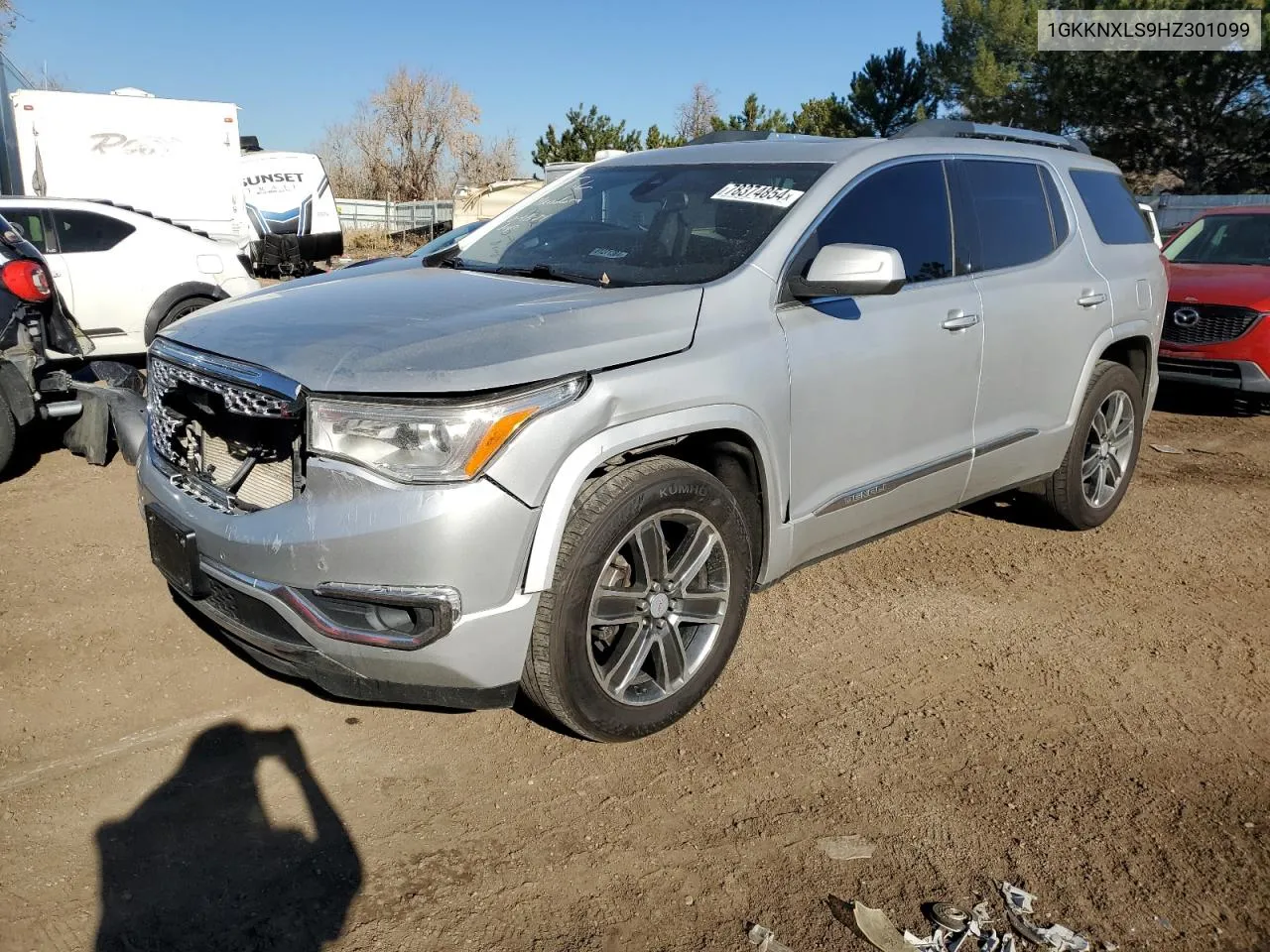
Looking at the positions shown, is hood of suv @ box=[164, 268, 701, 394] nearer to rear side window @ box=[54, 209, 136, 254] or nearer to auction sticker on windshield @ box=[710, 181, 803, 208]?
auction sticker on windshield @ box=[710, 181, 803, 208]

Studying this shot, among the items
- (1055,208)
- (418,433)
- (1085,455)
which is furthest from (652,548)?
(1085,455)

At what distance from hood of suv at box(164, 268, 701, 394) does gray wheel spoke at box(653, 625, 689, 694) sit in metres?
0.87

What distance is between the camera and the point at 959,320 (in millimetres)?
3941

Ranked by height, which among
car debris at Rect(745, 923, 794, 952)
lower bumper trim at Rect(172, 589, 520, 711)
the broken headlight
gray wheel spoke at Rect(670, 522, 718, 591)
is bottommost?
car debris at Rect(745, 923, 794, 952)

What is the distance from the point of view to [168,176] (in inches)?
637

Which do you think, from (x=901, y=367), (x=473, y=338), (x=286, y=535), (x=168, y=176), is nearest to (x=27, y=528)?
(x=286, y=535)

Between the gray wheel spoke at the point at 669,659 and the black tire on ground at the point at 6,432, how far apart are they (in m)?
4.24

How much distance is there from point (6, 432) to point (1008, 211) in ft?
17.1

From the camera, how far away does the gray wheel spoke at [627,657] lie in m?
3.07

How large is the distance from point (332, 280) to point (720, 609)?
185 centimetres

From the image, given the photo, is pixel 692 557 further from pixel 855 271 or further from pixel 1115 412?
pixel 1115 412

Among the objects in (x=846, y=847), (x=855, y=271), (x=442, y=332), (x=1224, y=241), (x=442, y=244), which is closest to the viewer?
(x=846, y=847)

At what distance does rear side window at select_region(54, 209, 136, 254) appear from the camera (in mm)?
8641

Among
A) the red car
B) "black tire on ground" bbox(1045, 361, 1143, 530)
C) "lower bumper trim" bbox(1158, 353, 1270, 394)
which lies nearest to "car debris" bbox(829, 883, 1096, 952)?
"black tire on ground" bbox(1045, 361, 1143, 530)
